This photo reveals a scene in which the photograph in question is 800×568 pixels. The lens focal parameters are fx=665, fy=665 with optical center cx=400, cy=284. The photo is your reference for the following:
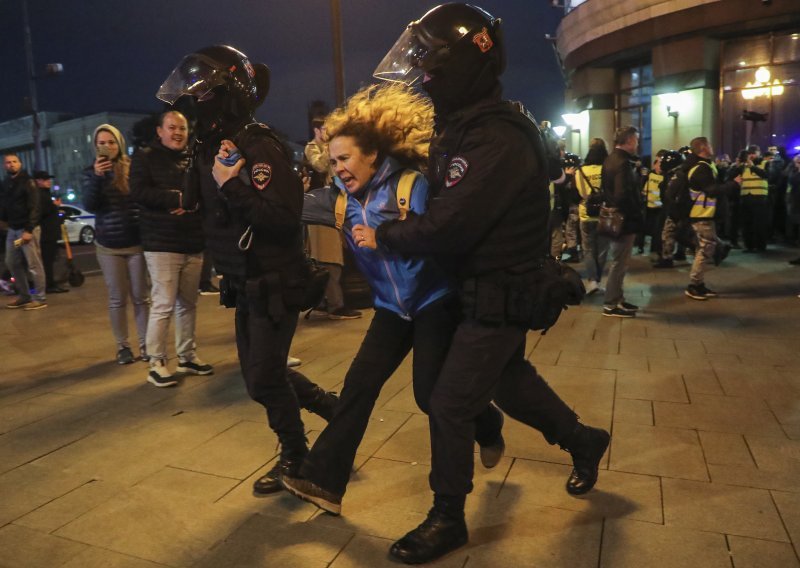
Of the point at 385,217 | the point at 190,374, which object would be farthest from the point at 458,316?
the point at 190,374

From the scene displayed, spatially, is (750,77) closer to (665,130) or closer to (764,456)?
(665,130)

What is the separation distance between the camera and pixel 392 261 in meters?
2.57

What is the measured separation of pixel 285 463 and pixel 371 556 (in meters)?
0.68

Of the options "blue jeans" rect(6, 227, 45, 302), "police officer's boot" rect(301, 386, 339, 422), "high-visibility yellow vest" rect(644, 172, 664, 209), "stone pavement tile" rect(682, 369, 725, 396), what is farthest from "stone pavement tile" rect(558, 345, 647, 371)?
"blue jeans" rect(6, 227, 45, 302)

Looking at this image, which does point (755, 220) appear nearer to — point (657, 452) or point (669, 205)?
point (669, 205)

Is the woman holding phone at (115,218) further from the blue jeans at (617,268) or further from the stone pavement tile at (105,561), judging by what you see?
the blue jeans at (617,268)

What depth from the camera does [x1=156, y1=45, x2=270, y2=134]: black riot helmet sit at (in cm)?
300

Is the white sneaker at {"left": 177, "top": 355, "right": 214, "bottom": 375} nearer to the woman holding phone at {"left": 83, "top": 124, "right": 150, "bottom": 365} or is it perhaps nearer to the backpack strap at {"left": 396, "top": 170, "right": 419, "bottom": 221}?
the woman holding phone at {"left": 83, "top": 124, "right": 150, "bottom": 365}

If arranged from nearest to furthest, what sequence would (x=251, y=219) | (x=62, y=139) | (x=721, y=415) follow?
(x=251, y=219) → (x=721, y=415) → (x=62, y=139)

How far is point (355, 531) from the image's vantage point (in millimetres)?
2777

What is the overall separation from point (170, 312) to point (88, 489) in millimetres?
1938

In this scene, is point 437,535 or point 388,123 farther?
point 388,123

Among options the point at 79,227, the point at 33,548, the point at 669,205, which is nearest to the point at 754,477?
the point at 33,548

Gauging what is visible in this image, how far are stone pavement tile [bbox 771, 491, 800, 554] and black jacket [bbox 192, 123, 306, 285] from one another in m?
2.31
